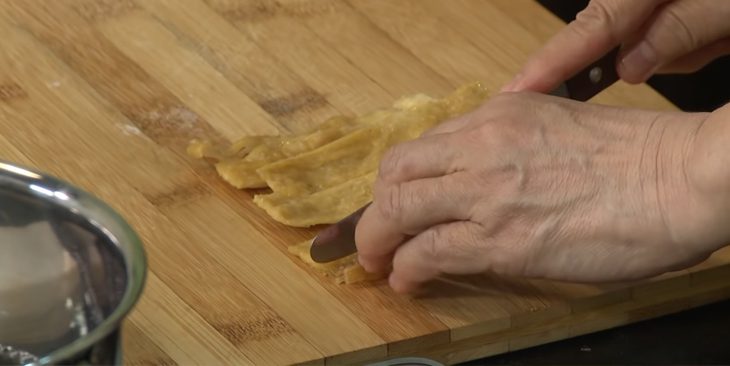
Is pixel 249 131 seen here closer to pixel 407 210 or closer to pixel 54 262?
pixel 407 210

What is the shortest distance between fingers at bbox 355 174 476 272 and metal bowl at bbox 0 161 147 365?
1.49ft

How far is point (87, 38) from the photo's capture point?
218cm

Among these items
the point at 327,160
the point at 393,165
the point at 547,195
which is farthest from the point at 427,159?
the point at 327,160

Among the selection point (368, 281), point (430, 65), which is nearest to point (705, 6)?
point (430, 65)

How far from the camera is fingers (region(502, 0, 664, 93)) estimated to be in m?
1.94

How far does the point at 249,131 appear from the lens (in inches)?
80.8

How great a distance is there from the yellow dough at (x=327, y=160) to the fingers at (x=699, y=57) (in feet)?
0.99

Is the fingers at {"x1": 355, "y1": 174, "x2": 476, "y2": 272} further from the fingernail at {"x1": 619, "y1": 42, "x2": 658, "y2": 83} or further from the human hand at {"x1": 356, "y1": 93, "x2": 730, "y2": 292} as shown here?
the fingernail at {"x1": 619, "y1": 42, "x2": 658, "y2": 83}

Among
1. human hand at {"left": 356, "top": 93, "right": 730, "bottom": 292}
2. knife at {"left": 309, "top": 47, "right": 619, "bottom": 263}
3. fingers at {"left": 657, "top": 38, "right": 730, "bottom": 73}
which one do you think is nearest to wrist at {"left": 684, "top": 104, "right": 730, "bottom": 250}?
human hand at {"left": 356, "top": 93, "right": 730, "bottom": 292}

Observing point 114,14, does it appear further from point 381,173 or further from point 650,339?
point 650,339

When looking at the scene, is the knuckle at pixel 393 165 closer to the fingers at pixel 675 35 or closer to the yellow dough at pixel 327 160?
the yellow dough at pixel 327 160

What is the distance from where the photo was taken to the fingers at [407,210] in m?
1.69

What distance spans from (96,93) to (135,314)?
1.56 ft

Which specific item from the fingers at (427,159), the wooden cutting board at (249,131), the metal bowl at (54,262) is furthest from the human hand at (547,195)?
the metal bowl at (54,262)
